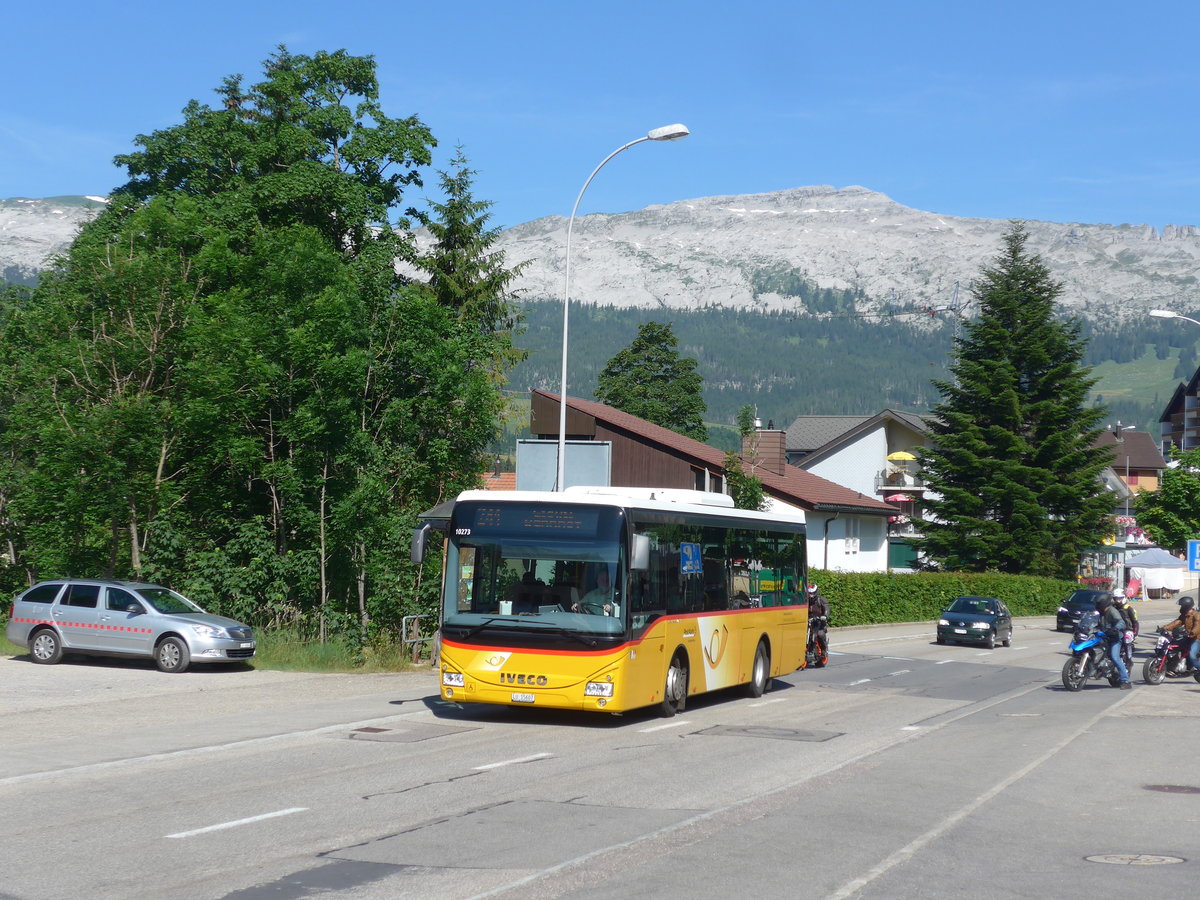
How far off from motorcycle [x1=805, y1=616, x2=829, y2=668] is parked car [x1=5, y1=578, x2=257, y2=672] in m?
12.4

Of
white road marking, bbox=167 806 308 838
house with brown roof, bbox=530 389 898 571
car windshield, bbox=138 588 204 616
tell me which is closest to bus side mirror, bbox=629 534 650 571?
white road marking, bbox=167 806 308 838

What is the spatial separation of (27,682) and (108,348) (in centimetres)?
831

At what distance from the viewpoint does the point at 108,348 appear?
2533 centimetres

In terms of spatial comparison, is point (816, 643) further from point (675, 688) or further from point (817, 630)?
point (675, 688)

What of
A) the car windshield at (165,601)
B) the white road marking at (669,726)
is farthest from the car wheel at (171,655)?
the white road marking at (669,726)

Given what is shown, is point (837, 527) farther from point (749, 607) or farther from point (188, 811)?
point (188, 811)

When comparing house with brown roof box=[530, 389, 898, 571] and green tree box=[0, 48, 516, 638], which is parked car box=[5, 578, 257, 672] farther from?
house with brown roof box=[530, 389, 898, 571]

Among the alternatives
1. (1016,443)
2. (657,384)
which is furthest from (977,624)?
(657,384)

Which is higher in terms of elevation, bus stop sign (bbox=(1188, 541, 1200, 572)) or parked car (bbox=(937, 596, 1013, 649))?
bus stop sign (bbox=(1188, 541, 1200, 572))

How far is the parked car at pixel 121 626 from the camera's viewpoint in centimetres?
2108

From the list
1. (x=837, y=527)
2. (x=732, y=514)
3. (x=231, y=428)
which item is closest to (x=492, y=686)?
(x=732, y=514)

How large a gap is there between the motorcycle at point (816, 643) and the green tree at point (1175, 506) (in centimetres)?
4378

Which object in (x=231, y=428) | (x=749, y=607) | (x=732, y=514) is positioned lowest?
(x=749, y=607)

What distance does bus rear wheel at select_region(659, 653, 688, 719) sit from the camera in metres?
16.8
